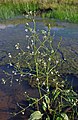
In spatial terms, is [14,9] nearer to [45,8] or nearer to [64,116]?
[45,8]

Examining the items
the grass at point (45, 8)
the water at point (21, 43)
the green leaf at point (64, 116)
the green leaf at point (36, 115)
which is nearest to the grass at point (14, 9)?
the grass at point (45, 8)

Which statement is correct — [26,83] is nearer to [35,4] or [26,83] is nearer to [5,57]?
[5,57]

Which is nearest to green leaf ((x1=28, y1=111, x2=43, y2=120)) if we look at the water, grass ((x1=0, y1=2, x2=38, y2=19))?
the water

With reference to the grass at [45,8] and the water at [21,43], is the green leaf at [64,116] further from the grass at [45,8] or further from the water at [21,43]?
the grass at [45,8]

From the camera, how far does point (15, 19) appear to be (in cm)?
1239

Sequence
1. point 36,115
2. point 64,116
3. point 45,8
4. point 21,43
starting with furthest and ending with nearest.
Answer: point 45,8, point 21,43, point 36,115, point 64,116

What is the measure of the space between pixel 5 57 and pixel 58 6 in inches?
252

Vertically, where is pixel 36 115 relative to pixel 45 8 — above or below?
above

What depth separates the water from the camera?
6.06 metres

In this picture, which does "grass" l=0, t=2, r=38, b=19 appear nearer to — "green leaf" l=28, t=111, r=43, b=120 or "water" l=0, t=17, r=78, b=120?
"water" l=0, t=17, r=78, b=120

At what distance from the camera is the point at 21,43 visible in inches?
355

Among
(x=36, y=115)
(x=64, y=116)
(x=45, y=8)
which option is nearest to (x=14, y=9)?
(x=45, y=8)

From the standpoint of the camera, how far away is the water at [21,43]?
19.9ft

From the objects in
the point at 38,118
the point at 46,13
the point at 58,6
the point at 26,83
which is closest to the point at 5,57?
the point at 26,83
